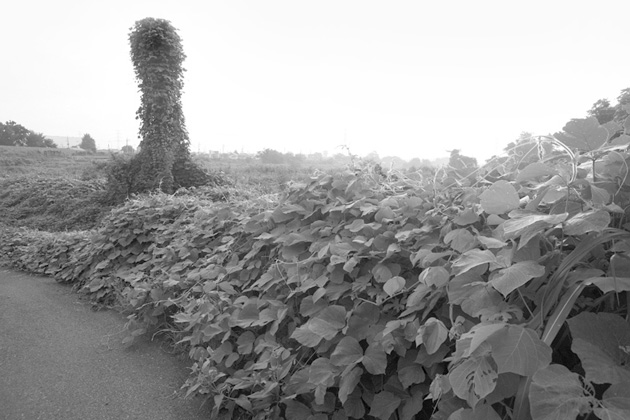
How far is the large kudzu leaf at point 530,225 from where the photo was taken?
937mm

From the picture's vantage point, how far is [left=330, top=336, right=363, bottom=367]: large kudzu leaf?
1432 mm

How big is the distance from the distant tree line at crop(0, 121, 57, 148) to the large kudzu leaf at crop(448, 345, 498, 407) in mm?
34317

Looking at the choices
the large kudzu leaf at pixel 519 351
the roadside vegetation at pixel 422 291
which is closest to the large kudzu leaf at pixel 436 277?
the roadside vegetation at pixel 422 291

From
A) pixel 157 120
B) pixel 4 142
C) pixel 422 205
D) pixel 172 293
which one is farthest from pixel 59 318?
pixel 4 142

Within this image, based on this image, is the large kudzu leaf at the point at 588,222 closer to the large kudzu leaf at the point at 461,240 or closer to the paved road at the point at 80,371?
the large kudzu leaf at the point at 461,240

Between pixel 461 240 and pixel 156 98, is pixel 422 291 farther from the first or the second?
pixel 156 98

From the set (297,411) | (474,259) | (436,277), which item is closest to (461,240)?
(436,277)

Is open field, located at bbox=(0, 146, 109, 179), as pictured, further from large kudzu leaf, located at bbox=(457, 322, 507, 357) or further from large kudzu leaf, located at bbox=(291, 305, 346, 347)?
large kudzu leaf, located at bbox=(457, 322, 507, 357)

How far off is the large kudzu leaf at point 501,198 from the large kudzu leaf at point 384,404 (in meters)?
0.73

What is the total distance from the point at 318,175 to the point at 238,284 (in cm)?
86

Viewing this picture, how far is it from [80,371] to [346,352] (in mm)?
1955

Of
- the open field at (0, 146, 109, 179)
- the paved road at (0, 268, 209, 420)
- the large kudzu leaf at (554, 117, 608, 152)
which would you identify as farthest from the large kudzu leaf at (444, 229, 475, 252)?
the open field at (0, 146, 109, 179)

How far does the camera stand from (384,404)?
138 cm

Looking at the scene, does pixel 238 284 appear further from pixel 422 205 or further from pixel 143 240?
pixel 143 240
